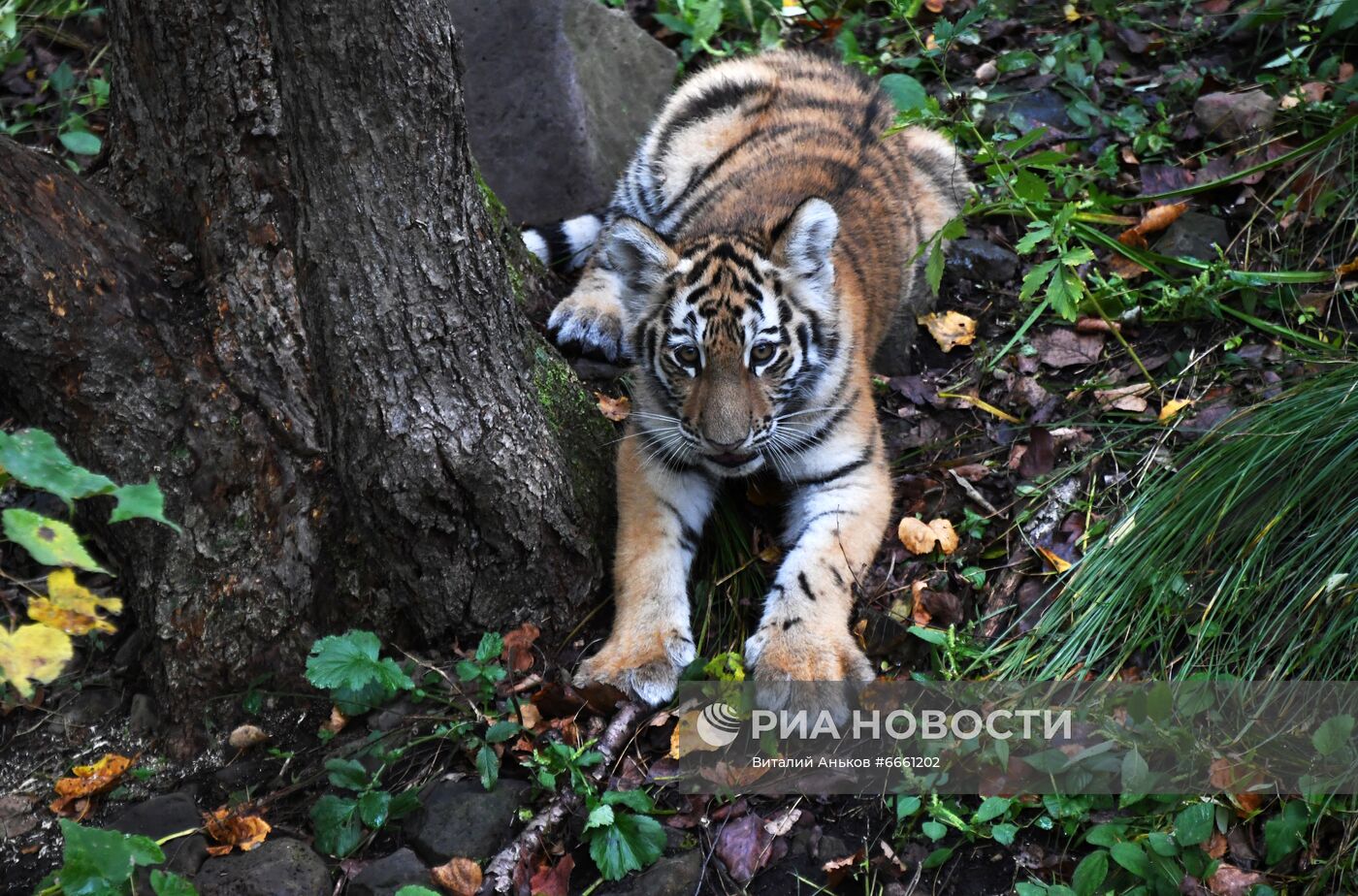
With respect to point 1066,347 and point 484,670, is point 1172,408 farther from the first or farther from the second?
point 484,670

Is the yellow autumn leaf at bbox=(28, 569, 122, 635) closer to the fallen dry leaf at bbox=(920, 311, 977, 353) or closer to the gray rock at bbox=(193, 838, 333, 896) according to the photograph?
the gray rock at bbox=(193, 838, 333, 896)

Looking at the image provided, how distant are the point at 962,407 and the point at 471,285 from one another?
1.76 m

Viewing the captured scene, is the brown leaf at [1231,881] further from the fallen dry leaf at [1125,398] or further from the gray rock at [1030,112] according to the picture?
the gray rock at [1030,112]

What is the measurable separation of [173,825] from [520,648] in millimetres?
959

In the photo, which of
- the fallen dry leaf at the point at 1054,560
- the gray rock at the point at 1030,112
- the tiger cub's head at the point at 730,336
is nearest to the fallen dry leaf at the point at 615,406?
the tiger cub's head at the point at 730,336

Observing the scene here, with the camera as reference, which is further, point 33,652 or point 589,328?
point 589,328

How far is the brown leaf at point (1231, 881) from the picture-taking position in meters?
2.52

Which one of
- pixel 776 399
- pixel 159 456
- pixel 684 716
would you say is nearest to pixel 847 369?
pixel 776 399

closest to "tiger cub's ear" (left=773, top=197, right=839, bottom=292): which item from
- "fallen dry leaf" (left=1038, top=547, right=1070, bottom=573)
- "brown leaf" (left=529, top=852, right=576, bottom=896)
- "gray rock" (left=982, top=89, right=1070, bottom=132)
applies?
"fallen dry leaf" (left=1038, top=547, right=1070, bottom=573)

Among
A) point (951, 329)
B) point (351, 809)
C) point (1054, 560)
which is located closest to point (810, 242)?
point (951, 329)

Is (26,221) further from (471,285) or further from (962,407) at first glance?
(962,407)

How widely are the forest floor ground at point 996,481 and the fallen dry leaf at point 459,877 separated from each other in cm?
8

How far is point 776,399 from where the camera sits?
346 centimetres

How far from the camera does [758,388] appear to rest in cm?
340
